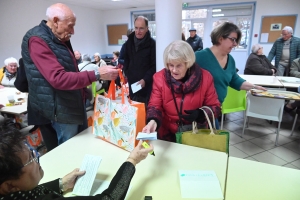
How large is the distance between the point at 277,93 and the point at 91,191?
2723mm

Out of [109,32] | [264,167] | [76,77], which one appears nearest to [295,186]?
[264,167]

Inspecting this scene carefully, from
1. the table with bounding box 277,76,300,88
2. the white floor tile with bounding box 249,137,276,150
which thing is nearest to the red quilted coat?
the white floor tile with bounding box 249,137,276,150

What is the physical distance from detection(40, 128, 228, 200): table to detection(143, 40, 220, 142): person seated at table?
192mm

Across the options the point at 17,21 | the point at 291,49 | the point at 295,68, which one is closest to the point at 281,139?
the point at 295,68

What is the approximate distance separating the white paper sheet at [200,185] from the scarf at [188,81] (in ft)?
1.75

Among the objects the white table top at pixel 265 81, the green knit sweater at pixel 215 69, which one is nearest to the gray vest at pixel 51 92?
the green knit sweater at pixel 215 69

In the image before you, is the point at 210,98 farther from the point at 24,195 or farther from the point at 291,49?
the point at 291,49

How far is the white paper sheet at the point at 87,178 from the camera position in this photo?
3.11 ft

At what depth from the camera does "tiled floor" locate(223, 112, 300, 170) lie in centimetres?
251

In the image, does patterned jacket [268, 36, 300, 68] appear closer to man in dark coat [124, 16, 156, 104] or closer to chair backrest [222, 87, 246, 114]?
chair backrest [222, 87, 246, 114]

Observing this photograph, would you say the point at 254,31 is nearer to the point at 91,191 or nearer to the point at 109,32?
the point at 109,32

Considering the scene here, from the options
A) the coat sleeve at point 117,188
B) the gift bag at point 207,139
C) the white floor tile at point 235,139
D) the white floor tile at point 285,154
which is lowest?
the white floor tile at point 235,139

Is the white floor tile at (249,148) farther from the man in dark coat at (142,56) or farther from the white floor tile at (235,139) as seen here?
the man in dark coat at (142,56)

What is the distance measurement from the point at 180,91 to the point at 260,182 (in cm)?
69
